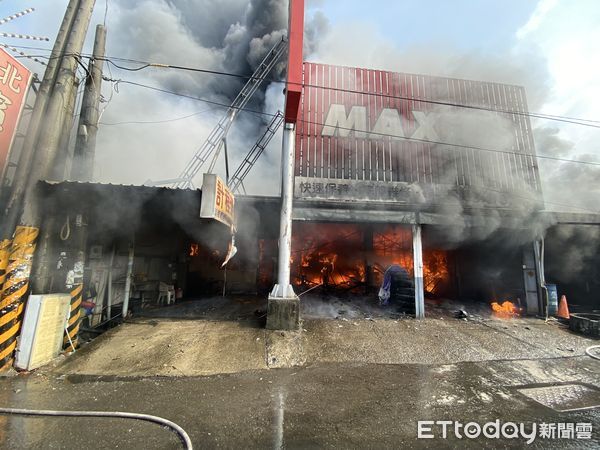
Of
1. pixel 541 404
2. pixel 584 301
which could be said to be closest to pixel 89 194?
pixel 541 404

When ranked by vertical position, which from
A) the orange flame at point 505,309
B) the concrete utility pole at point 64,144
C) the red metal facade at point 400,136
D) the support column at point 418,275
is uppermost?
the red metal facade at point 400,136

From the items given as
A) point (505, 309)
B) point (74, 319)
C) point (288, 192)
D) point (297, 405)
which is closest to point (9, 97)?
point (74, 319)

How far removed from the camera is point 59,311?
20.6 feet

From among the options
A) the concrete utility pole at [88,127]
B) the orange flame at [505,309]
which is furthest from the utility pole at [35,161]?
the orange flame at [505,309]

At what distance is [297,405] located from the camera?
4215mm

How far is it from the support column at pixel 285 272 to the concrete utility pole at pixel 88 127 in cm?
728

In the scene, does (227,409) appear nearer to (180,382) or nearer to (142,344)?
(180,382)

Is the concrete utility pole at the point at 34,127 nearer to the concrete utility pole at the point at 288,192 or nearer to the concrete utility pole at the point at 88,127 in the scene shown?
the concrete utility pole at the point at 88,127

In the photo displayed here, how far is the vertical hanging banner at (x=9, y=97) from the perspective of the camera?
5.49 metres

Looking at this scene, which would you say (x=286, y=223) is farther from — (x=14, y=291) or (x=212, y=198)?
(x=14, y=291)

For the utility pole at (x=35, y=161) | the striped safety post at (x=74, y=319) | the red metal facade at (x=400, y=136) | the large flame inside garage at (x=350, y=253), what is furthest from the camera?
the large flame inside garage at (x=350, y=253)

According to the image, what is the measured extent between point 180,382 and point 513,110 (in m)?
17.3

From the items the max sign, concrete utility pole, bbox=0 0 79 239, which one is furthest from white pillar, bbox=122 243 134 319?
the max sign

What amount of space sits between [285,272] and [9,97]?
742cm
